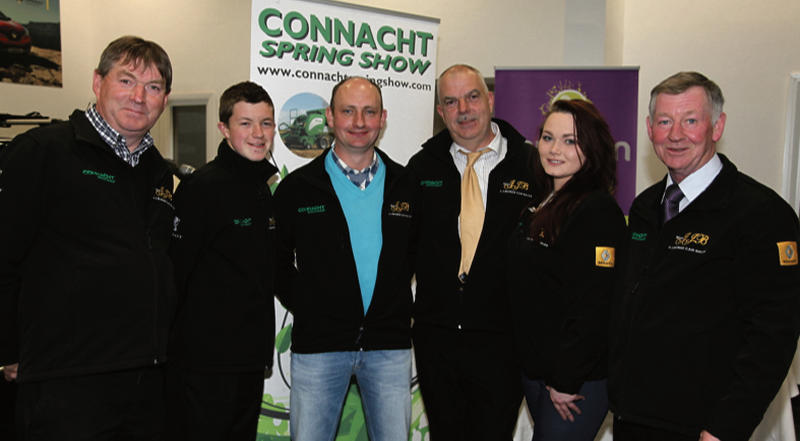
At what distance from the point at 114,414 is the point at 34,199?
2.55ft

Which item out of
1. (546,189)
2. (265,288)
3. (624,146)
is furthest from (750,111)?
(265,288)

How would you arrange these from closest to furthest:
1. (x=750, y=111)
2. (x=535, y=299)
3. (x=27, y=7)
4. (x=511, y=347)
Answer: (x=535, y=299) < (x=511, y=347) < (x=750, y=111) < (x=27, y=7)

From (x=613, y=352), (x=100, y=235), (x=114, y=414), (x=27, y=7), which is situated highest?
(x=27, y=7)

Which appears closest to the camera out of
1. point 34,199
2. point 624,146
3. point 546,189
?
point 34,199

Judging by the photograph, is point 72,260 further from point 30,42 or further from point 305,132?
point 30,42

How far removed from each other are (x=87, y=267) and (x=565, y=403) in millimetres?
1715

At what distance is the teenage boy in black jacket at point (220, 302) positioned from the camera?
230 centimetres

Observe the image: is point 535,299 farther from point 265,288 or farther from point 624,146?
point 624,146

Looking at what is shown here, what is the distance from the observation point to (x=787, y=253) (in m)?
1.65

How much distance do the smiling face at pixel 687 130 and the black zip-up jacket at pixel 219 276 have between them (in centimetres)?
162

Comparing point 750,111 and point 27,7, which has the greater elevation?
point 27,7

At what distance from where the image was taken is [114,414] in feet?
6.51

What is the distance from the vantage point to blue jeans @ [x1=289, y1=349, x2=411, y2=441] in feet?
8.29

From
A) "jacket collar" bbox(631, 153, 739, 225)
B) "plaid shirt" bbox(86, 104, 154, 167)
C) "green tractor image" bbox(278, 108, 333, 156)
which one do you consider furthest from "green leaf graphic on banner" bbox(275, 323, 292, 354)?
"jacket collar" bbox(631, 153, 739, 225)
